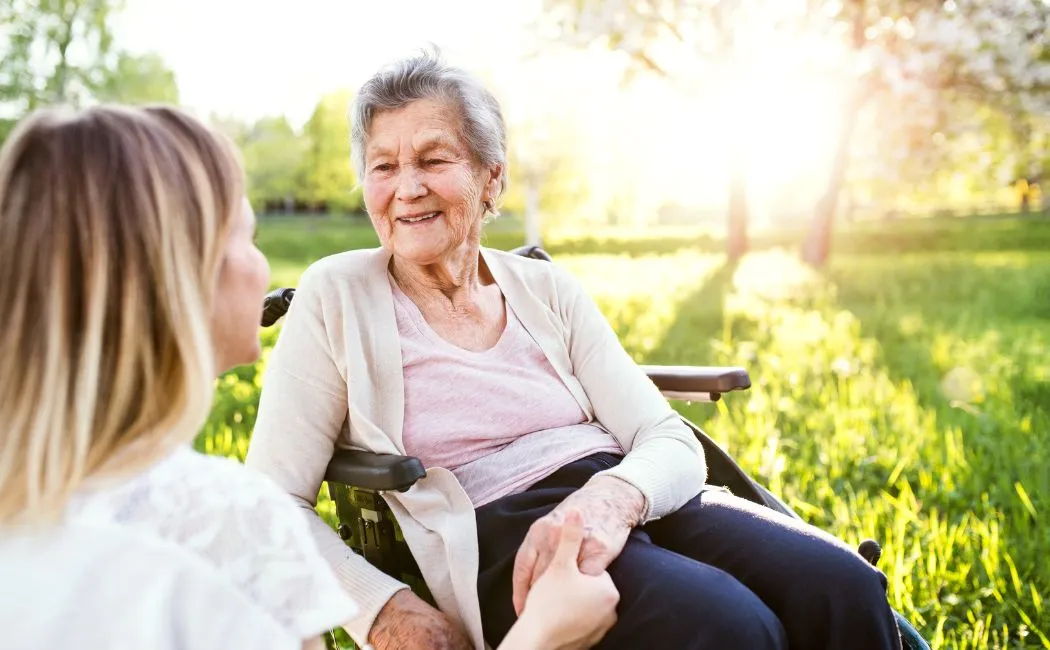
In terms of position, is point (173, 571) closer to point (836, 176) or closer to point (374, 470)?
point (374, 470)

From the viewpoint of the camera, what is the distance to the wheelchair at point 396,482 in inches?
66.3

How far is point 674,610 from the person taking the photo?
1560mm

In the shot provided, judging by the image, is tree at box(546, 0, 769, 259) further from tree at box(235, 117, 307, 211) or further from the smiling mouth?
tree at box(235, 117, 307, 211)

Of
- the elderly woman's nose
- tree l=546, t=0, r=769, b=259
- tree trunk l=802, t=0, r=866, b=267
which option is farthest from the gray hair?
tree trunk l=802, t=0, r=866, b=267

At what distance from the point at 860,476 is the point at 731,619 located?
238 cm

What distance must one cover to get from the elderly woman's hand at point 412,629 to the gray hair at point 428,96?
0.98m

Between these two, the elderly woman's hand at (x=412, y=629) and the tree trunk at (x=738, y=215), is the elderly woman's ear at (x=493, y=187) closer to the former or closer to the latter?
the elderly woman's hand at (x=412, y=629)

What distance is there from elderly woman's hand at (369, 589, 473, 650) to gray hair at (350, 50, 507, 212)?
980mm

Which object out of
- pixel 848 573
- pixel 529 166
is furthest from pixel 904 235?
pixel 848 573

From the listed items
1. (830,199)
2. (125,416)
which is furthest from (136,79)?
(125,416)

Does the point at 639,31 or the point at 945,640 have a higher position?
the point at 639,31

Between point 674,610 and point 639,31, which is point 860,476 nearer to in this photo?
point 674,610

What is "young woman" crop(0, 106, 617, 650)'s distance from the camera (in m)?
0.83

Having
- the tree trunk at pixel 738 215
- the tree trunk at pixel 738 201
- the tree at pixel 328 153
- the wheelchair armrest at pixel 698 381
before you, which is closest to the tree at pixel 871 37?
the tree trunk at pixel 738 201
